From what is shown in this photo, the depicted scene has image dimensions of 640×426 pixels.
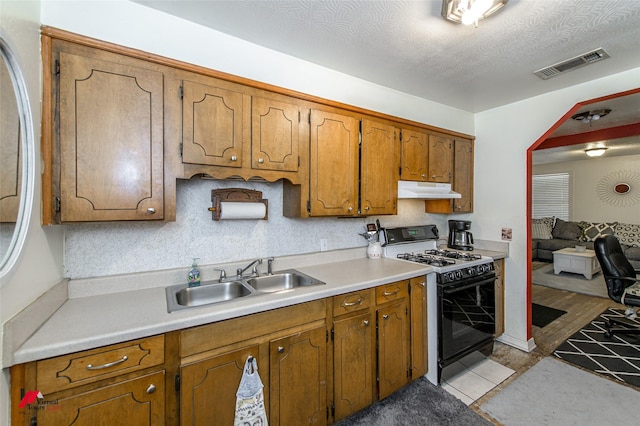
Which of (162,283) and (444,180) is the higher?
(444,180)

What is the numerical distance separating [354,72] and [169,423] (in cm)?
262

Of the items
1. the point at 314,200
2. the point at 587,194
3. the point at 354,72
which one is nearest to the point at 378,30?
the point at 354,72

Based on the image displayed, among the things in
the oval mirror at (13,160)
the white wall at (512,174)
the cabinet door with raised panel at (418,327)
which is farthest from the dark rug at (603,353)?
the oval mirror at (13,160)

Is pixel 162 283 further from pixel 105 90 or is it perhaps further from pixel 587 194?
pixel 587 194

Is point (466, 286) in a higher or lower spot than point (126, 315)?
lower

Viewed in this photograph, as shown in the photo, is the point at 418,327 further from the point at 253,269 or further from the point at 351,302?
the point at 253,269

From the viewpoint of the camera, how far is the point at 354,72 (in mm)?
2330

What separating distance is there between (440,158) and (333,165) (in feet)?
4.67

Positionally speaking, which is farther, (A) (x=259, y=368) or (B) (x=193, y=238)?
(B) (x=193, y=238)

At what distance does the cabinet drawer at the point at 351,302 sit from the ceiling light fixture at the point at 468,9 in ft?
5.49

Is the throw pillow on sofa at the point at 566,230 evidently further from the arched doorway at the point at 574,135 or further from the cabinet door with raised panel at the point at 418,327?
the cabinet door with raised panel at the point at 418,327

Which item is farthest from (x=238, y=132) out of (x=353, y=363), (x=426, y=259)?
(x=426, y=259)

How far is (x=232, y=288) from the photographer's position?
1.83 meters

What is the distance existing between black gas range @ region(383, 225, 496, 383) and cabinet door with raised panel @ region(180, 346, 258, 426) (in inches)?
61.2
